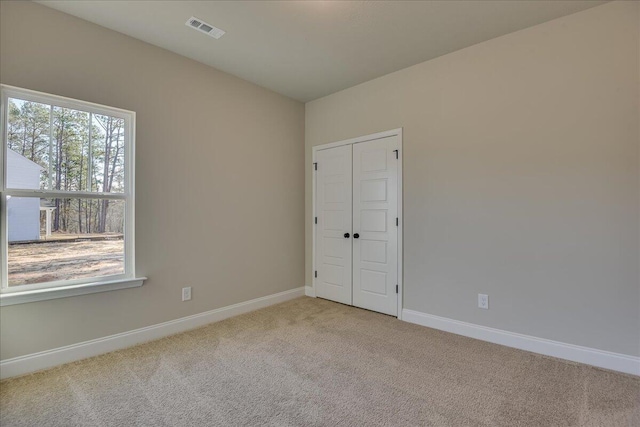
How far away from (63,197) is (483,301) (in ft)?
12.3

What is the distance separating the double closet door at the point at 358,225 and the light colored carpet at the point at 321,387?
84 cm

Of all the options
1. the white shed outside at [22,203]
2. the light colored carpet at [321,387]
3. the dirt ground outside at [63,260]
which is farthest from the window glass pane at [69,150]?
the light colored carpet at [321,387]

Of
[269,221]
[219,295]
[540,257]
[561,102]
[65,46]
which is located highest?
[65,46]

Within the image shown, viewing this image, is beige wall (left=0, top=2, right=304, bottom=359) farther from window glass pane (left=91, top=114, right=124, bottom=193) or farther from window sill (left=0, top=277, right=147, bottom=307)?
window glass pane (left=91, top=114, right=124, bottom=193)

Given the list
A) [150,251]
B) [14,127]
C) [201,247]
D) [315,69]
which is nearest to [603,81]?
[315,69]

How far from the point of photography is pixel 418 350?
8.55 feet

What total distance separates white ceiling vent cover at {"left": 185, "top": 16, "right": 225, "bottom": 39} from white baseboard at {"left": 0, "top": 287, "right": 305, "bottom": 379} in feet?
8.92

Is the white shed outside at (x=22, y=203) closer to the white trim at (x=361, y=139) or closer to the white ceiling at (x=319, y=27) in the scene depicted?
the white ceiling at (x=319, y=27)

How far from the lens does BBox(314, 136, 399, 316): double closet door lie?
3.46 m

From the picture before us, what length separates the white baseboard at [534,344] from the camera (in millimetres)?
2227

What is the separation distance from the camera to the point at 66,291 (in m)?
2.35

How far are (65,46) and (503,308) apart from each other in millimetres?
4310

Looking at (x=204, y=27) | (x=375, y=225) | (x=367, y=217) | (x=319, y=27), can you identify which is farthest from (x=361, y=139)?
(x=204, y=27)

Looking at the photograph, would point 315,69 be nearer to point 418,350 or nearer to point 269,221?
point 269,221
